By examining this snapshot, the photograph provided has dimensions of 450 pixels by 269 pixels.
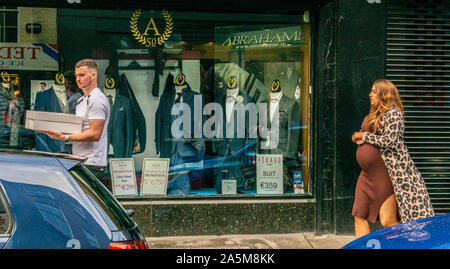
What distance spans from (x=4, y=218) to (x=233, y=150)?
5.59m

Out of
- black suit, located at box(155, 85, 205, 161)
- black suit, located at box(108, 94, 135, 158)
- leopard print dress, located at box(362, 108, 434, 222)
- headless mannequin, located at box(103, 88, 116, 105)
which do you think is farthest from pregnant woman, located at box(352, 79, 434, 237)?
headless mannequin, located at box(103, 88, 116, 105)

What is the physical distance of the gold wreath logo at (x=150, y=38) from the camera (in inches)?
324

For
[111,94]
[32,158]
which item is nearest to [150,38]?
[111,94]

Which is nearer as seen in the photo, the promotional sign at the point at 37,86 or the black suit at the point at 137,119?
the promotional sign at the point at 37,86

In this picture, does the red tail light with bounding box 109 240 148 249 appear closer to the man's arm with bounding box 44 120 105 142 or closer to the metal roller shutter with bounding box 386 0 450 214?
the man's arm with bounding box 44 120 105 142

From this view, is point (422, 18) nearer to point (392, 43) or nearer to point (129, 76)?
point (392, 43)

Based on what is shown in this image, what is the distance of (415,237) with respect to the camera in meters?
3.64

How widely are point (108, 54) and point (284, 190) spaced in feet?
10.6

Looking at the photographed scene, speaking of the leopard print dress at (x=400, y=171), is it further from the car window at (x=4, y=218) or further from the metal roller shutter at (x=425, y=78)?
the car window at (x=4, y=218)

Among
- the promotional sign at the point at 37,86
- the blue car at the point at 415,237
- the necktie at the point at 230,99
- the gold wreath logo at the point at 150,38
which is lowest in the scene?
the blue car at the point at 415,237

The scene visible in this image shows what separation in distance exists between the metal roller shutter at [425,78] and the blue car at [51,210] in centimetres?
575

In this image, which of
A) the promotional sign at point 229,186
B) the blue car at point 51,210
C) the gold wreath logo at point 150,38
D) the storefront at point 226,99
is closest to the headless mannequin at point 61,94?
the storefront at point 226,99

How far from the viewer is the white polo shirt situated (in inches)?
240

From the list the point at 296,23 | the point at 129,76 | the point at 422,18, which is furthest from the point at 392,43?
the point at 129,76
